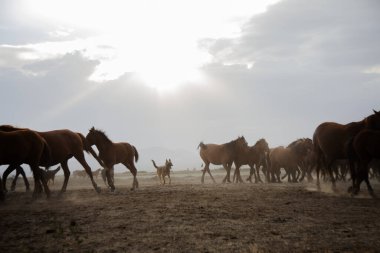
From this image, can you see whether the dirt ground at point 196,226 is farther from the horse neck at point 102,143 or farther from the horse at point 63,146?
the horse neck at point 102,143

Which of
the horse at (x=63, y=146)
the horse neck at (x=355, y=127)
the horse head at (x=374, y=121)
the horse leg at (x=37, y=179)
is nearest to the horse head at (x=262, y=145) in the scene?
the horse neck at (x=355, y=127)

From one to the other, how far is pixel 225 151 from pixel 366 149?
13.0 metres

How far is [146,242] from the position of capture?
5930 mm

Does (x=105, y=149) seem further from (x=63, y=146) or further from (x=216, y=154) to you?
(x=216, y=154)

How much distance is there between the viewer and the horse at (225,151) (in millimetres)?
23569

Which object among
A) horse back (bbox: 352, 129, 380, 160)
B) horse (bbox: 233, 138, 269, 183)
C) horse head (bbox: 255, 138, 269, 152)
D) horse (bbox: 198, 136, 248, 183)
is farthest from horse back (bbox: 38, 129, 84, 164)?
horse head (bbox: 255, 138, 269, 152)

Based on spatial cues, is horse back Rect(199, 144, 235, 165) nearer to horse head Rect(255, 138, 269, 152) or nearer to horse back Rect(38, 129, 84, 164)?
horse head Rect(255, 138, 269, 152)

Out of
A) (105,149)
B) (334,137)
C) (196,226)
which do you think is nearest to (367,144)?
(334,137)

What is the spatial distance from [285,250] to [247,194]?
6.21 metres

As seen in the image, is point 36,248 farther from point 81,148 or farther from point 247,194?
point 81,148

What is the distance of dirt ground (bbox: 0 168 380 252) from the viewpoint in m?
5.74

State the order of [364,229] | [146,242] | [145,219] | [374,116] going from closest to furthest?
[146,242] < [364,229] < [145,219] < [374,116]

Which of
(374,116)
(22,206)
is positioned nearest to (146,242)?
(22,206)

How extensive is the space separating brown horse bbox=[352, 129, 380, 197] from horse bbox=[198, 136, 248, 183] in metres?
11.5
